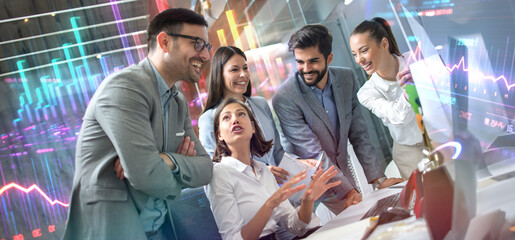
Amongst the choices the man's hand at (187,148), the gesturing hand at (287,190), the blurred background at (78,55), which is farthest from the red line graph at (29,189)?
the gesturing hand at (287,190)

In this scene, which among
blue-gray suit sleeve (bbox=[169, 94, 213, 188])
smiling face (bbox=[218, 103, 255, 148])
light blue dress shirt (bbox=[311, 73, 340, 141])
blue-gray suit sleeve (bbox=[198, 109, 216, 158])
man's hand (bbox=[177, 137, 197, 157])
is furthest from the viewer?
light blue dress shirt (bbox=[311, 73, 340, 141])

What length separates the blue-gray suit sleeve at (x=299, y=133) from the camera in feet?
8.04

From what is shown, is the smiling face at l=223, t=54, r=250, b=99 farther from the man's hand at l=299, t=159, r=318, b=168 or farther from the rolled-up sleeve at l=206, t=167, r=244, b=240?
the rolled-up sleeve at l=206, t=167, r=244, b=240

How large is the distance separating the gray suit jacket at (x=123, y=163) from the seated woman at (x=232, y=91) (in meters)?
0.69

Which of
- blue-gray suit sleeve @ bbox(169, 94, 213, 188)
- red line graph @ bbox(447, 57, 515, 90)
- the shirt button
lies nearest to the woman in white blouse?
red line graph @ bbox(447, 57, 515, 90)

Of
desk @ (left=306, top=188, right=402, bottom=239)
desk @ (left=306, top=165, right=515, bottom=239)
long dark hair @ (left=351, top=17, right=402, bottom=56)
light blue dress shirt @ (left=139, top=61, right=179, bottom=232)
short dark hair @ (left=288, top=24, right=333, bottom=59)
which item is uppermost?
short dark hair @ (left=288, top=24, right=333, bottom=59)

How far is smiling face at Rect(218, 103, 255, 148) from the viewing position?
6.73 ft

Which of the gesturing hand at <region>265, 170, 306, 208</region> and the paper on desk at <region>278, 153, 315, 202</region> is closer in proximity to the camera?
the gesturing hand at <region>265, 170, 306, 208</region>

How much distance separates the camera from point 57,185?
2545 mm

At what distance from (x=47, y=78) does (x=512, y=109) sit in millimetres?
2494

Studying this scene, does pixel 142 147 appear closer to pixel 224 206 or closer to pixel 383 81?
pixel 224 206

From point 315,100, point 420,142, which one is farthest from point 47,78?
point 420,142

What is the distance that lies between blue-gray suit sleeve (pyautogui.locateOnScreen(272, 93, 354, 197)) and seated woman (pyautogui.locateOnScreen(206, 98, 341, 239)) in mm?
380

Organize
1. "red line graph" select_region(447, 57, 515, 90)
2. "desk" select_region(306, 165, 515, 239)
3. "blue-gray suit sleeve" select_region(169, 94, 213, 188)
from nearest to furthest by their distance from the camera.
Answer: "desk" select_region(306, 165, 515, 239), "blue-gray suit sleeve" select_region(169, 94, 213, 188), "red line graph" select_region(447, 57, 515, 90)
